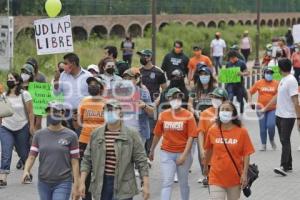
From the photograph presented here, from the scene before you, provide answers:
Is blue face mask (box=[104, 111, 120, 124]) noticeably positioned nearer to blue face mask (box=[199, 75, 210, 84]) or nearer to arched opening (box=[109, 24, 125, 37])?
blue face mask (box=[199, 75, 210, 84])

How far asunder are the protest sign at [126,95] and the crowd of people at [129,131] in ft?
0.05

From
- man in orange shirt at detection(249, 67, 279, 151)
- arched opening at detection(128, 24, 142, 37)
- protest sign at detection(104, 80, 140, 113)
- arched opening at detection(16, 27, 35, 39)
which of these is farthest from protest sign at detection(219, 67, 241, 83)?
arched opening at detection(128, 24, 142, 37)

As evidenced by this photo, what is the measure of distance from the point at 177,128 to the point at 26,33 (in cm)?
2462

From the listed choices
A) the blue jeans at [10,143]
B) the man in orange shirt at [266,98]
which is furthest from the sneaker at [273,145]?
the blue jeans at [10,143]

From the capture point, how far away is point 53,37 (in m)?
14.9

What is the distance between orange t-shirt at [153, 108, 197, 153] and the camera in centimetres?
981

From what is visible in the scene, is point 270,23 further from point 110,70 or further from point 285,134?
point 110,70

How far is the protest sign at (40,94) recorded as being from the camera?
1280 cm

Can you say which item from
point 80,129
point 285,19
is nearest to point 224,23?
point 285,19

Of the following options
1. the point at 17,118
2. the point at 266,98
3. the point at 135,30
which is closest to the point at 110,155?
the point at 17,118

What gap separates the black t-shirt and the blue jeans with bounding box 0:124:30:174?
7.72 ft

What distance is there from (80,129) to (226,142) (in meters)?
2.74

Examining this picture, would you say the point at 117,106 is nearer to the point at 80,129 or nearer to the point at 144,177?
the point at 144,177

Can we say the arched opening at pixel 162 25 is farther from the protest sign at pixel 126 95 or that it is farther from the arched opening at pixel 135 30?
the protest sign at pixel 126 95
